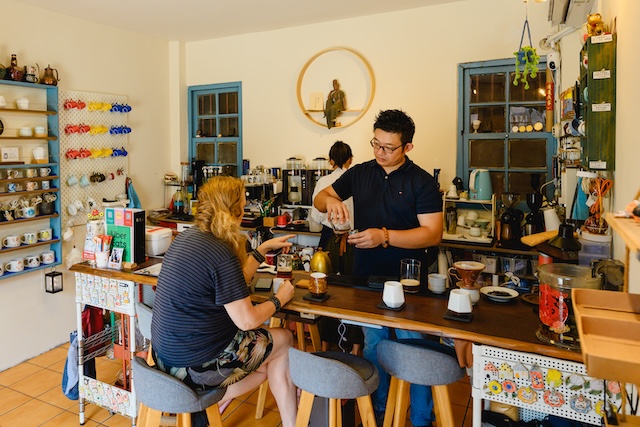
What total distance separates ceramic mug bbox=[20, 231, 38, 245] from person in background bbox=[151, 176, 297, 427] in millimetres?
2313

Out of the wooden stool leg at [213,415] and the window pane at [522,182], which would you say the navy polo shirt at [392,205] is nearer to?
the wooden stool leg at [213,415]

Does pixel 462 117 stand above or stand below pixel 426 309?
above

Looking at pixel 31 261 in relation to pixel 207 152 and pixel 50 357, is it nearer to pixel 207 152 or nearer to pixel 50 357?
pixel 50 357

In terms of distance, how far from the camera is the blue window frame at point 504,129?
156 inches

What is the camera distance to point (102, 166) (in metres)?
4.56

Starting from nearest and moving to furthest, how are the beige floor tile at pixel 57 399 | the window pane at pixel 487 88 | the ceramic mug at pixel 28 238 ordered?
the beige floor tile at pixel 57 399
the ceramic mug at pixel 28 238
the window pane at pixel 487 88

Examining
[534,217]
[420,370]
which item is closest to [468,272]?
[420,370]

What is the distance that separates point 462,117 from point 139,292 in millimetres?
2945

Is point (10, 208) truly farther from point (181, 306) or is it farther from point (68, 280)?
point (181, 306)

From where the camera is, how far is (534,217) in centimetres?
373

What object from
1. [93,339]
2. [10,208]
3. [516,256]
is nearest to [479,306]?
[516,256]

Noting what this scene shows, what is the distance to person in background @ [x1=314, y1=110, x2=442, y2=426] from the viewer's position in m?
2.46

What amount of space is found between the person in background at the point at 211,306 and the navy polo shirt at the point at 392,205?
66cm

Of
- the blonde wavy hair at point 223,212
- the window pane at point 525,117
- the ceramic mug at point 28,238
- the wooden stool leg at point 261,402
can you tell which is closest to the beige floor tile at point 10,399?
the ceramic mug at point 28,238
